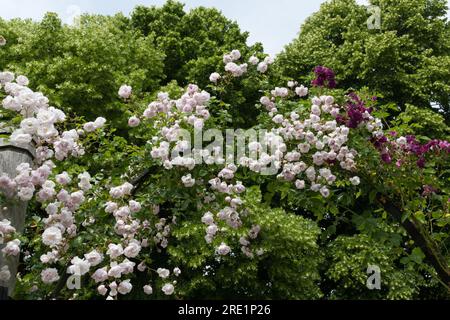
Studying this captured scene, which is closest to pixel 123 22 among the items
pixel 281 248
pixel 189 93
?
pixel 281 248

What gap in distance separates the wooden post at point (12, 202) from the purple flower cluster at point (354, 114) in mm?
3331

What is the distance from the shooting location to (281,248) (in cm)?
1205

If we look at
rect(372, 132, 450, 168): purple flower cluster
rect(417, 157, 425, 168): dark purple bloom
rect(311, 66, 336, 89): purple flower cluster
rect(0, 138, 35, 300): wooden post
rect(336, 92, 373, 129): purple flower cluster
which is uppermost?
rect(311, 66, 336, 89): purple flower cluster

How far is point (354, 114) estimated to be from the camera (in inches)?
230

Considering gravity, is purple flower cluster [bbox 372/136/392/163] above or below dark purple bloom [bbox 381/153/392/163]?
above

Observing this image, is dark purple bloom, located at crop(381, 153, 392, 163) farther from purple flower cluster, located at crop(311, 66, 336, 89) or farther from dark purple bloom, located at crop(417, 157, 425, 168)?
purple flower cluster, located at crop(311, 66, 336, 89)

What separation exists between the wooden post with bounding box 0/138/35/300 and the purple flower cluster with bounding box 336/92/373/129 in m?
3.33

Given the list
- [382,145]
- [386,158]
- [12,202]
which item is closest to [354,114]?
[382,145]

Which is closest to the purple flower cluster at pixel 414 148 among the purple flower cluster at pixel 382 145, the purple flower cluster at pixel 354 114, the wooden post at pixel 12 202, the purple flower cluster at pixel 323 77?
the purple flower cluster at pixel 382 145

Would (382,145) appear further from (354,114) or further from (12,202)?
(12,202)

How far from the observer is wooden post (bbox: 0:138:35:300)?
379 cm

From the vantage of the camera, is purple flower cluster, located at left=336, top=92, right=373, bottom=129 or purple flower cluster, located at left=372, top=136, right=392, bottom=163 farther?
purple flower cluster, located at left=336, top=92, right=373, bottom=129

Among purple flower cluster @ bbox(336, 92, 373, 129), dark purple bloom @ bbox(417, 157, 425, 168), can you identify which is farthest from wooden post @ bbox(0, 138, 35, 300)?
dark purple bloom @ bbox(417, 157, 425, 168)

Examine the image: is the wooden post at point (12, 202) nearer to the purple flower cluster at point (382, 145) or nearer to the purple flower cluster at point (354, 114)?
the purple flower cluster at point (354, 114)
